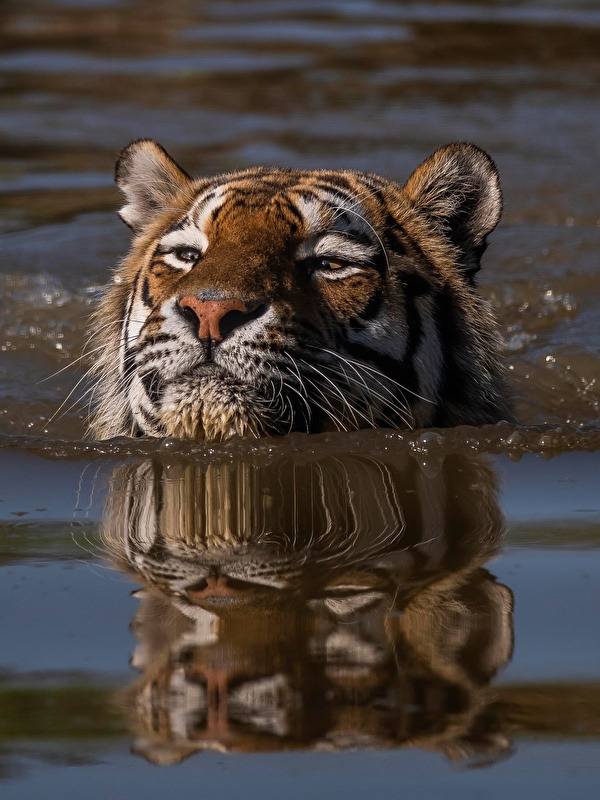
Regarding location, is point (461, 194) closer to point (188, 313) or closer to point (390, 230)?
point (390, 230)

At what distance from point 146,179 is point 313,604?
7.60 ft

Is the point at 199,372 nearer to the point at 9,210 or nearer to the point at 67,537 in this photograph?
the point at 67,537

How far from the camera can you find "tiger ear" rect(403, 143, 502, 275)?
4.52 meters

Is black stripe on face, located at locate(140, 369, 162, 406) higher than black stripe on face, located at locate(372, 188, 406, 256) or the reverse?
the reverse

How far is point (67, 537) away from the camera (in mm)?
3377

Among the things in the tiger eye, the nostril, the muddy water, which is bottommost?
the muddy water

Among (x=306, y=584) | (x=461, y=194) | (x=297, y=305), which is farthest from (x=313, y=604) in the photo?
(x=461, y=194)

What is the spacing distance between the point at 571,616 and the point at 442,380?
1615mm

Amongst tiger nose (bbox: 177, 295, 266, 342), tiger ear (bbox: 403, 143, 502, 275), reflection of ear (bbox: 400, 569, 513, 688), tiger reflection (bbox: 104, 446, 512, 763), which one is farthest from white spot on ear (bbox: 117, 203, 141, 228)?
reflection of ear (bbox: 400, 569, 513, 688)

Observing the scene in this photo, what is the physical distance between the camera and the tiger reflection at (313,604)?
235 cm

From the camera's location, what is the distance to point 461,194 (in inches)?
181

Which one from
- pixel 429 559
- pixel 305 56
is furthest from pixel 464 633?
pixel 305 56

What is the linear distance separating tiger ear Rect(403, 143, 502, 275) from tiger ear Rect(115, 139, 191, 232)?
76 centimetres

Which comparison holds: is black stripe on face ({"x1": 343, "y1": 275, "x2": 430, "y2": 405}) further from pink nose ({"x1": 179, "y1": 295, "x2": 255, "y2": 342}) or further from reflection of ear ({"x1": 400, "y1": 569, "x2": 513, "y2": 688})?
reflection of ear ({"x1": 400, "y1": 569, "x2": 513, "y2": 688})
